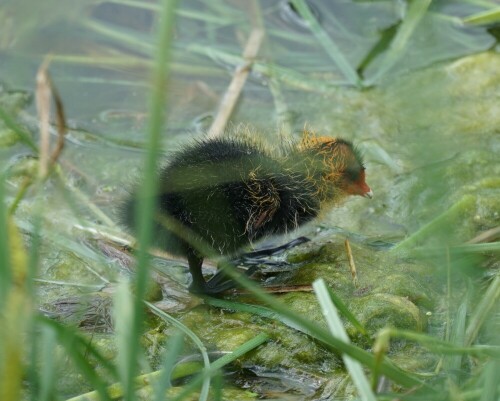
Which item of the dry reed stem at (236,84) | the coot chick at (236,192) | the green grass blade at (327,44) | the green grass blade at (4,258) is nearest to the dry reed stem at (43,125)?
the coot chick at (236,192)

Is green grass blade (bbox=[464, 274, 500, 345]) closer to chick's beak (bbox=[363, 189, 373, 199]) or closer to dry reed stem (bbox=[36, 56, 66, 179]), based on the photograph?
chick's beak (bbox=[363, 189, 373, 199])

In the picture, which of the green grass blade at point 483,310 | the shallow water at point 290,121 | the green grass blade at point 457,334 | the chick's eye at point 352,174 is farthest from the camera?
the chick's eye at point 352,174

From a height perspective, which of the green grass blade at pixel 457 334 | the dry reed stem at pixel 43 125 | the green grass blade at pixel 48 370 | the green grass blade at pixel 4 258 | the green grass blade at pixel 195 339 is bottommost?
the green grass blade at pixel 195 339

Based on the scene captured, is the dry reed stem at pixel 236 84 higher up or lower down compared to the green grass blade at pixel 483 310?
higher up

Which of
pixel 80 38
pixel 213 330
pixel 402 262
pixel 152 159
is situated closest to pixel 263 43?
pixel 80 38

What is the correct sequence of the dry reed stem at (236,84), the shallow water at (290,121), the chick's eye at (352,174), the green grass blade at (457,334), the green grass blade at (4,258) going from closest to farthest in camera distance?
the green grass blade at (4,258), the green grass blade at (457,334), the shallow water at (290,121), the chick's eye at (352,174), the dry reed stem at (236,84)

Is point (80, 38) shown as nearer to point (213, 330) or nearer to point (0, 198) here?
point (213, 330)

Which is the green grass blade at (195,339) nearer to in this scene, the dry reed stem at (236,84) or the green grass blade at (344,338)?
the green grass blade at (344,338)

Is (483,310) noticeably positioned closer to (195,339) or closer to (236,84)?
(195,339)
